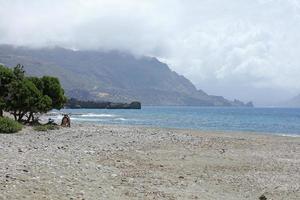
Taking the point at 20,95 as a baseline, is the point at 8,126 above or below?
below

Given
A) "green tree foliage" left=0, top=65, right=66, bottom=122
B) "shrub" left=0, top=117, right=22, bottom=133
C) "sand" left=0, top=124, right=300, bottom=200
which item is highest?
"green tree foliage" left=0, top=65, right=66, bottom=122

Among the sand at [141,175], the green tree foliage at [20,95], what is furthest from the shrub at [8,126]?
the sand at [141,175]

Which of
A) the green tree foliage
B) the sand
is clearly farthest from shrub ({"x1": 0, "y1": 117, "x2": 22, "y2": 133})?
the sand

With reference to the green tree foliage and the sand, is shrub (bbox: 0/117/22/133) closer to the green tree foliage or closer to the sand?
the green tree foliage

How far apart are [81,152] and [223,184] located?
33.4 ft

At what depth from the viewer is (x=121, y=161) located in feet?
83.5

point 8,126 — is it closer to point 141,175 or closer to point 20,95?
point 20,95

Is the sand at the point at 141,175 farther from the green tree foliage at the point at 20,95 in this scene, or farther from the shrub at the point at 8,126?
the green tree foliage at the point at 20,95

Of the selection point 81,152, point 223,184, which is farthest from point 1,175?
point 81,152

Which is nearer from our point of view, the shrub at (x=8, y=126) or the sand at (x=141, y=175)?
the sand at (x=141, y=175)

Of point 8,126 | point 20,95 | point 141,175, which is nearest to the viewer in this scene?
point 141,175

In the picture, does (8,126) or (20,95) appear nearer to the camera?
(8,126)

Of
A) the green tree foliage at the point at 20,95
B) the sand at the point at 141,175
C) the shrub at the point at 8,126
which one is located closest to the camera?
the sand at the point at 141,175

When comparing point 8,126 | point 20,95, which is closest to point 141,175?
point 8,126
